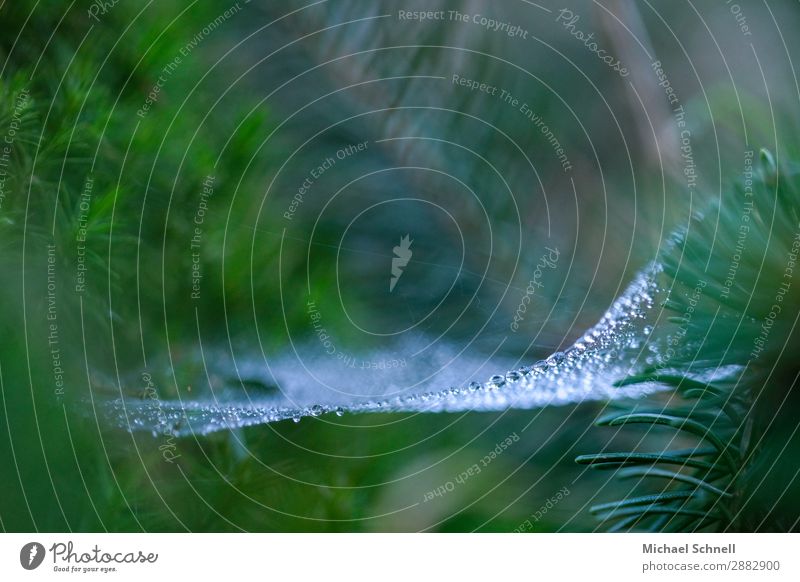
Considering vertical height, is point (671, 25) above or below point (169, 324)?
above

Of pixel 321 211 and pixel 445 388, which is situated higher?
pixel 321 211

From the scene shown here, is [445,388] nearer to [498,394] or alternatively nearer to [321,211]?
[498,394]

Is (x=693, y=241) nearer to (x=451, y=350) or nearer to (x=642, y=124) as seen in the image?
(x=642, y=124)

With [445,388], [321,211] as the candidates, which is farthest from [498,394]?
[321,211]
